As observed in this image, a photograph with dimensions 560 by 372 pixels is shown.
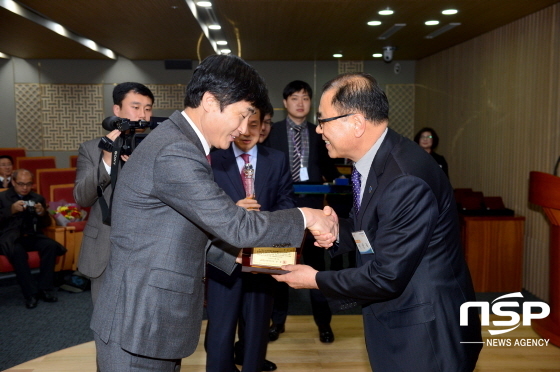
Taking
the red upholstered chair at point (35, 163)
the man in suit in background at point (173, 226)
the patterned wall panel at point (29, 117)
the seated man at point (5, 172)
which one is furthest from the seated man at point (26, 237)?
the man in suit in background at point (173, 226)

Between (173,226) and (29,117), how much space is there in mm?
7504

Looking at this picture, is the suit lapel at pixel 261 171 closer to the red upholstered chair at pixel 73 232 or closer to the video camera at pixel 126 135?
the video camera at pixel 126 135

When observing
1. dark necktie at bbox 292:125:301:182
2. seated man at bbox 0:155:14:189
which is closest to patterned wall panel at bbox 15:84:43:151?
seated man at bbox 0:155:14:189

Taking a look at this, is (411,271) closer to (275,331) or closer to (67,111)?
(275,331)

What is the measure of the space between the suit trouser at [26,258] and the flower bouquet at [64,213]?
1.25 feet

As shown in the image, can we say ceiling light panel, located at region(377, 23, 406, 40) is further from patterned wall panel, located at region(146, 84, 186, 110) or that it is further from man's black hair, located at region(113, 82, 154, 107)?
man's black hair, located at region(113, 82, 154, 107)

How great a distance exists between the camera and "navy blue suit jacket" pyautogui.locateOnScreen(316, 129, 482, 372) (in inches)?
64.6

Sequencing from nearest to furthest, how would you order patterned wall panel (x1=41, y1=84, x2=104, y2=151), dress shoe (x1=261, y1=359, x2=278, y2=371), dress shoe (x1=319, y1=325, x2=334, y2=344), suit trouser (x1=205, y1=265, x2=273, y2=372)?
1. suit trouser (x1=205, y1=265, x2=273, y2=372)
2. dress shoe (x1=261, y1=359, x2=278, y2=371)
3. dress shoe (x1=319, y1=325, x2=334, y2=344)
4. patterned wall panel (x1=41, y1=84, x2=104, y2=151)

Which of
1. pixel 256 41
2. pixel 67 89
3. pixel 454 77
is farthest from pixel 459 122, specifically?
pixel 67 89

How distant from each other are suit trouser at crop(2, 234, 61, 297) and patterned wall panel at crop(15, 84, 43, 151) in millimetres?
Result: 3129

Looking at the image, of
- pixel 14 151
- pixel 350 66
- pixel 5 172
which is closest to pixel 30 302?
pixel 5 172

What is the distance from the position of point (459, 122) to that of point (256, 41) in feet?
10.3

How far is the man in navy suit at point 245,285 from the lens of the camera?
9.07ft

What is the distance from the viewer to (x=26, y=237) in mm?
5449
